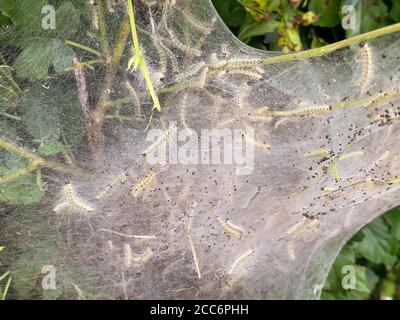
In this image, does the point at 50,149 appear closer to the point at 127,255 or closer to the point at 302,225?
the point at 127,255

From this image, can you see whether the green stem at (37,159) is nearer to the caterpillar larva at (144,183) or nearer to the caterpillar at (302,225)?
the caterpillar larva at (144,183)

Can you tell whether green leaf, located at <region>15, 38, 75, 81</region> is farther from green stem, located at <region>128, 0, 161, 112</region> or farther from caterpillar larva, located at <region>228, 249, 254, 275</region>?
caterpillar larva, located at <region>228, 249, 254, 275</region>

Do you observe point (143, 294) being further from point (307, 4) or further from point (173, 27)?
point (307, 4)

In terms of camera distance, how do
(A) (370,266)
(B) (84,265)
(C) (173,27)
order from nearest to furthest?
(C) (173,27), (B) (84,265), (A) (370,266)

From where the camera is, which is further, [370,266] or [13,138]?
[370,266]

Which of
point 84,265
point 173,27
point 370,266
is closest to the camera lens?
point 173,27

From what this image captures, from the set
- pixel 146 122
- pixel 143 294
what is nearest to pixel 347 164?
pixel 146 122

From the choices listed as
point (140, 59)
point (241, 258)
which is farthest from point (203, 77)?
point (241, 258)
